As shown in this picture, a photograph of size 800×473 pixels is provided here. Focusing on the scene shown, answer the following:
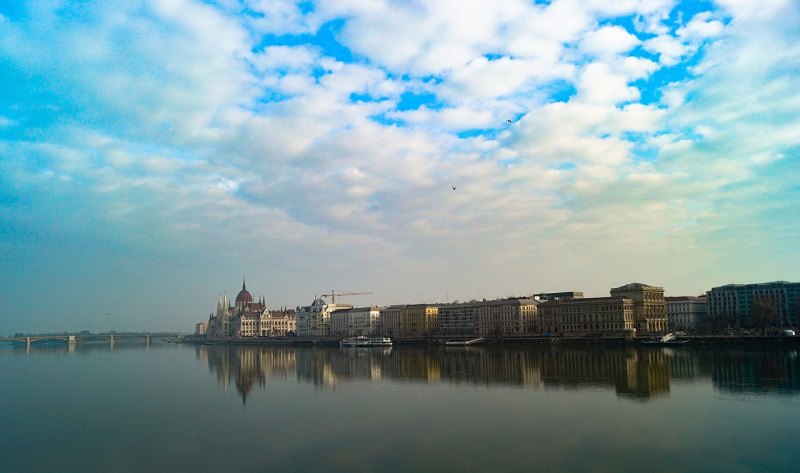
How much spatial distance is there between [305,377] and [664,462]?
37.0 meters

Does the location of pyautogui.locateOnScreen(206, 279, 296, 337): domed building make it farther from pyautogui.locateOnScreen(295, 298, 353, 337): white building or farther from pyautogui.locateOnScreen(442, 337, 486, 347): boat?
pyautogui.locateOnScreen(442, 337, 486, 347): boat

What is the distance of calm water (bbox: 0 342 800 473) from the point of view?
2066 centimetres

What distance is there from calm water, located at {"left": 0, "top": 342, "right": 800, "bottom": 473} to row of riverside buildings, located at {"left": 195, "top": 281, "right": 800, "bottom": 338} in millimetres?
53307

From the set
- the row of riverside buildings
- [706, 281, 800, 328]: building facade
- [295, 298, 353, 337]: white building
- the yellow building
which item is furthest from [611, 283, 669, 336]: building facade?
[295, 298, 353, 337]: white building

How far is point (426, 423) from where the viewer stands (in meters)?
27.0

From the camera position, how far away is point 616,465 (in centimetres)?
1933

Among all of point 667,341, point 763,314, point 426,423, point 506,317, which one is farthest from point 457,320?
point 426,423

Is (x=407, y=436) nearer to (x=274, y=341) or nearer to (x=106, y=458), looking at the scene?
(x=106, y=458)

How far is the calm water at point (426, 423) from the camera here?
20.7 meters

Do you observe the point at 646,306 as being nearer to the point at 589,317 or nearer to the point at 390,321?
the point at 589,317

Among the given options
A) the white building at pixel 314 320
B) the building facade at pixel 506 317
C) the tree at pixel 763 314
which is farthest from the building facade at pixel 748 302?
the white building at pixel 314 320

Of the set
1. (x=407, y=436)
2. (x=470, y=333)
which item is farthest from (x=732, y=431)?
(x=470, y=333)

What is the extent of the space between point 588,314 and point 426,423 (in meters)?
83.9

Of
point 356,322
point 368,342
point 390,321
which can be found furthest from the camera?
point 356,322
